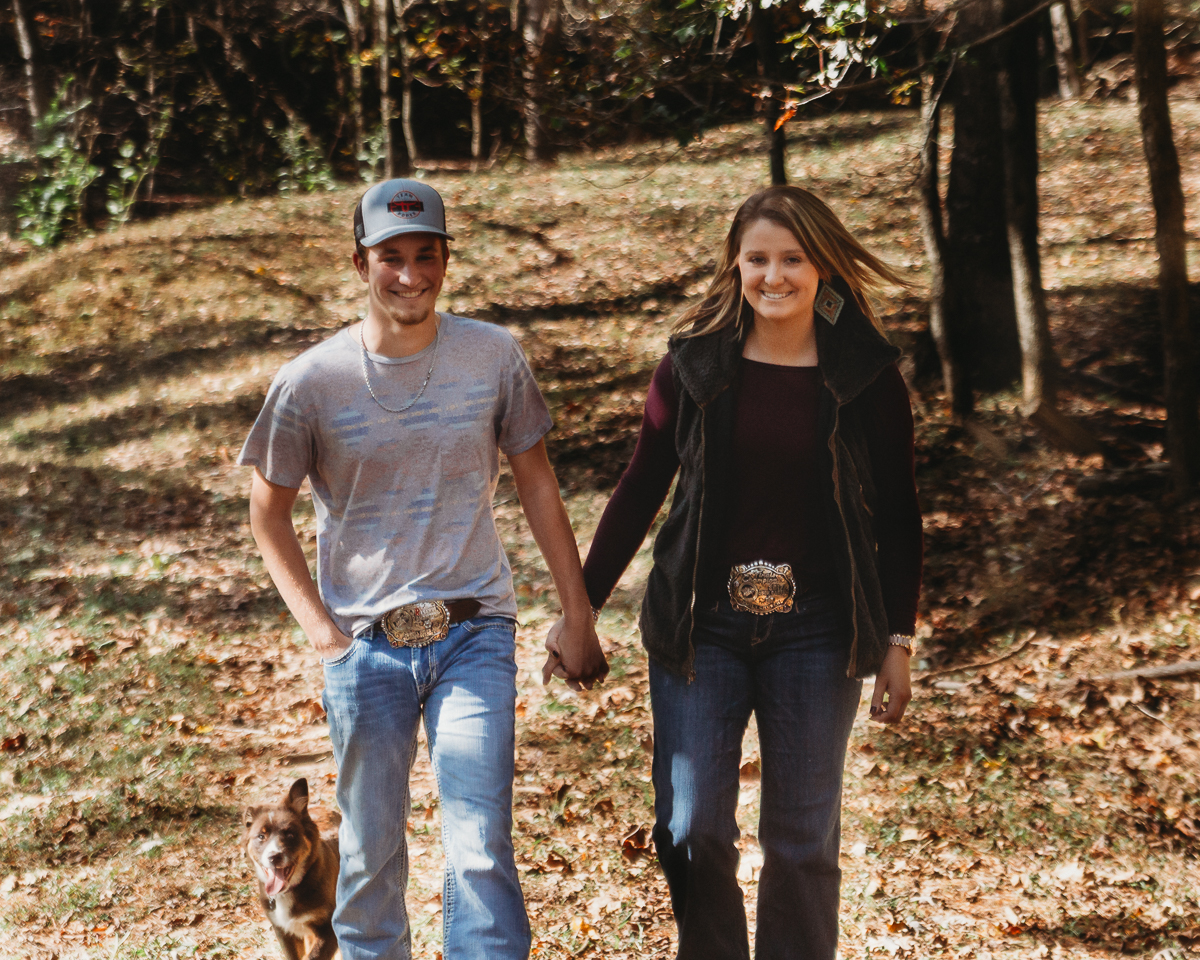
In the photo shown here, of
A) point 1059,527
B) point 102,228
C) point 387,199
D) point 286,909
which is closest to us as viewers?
point 387,199

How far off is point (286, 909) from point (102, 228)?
57.7 ft

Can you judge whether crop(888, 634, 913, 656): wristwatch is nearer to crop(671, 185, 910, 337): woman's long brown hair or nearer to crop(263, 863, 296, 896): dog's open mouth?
crop(671, 185, 910, 337): woman's long brown hair

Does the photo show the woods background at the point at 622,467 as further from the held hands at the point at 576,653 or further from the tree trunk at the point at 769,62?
the held hands at the point at 576,653

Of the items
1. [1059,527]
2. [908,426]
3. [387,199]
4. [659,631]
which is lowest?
[1059,527]

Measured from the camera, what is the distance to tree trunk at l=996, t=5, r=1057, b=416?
8.14 m

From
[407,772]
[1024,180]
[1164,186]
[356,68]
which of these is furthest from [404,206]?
[356,68]

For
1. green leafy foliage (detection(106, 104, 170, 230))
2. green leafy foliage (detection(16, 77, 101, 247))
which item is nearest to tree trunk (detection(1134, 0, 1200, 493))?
green leafy foliage (detection(106, 104, 170, 230))

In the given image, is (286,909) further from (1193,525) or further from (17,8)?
(17,8)

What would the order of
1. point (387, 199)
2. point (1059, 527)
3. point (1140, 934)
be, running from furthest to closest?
point (1059, 527)
point (1140, 934)
point (387, 199)

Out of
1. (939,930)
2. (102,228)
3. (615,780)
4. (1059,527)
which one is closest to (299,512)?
(615,780)

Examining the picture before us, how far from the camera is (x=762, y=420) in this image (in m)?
3.12

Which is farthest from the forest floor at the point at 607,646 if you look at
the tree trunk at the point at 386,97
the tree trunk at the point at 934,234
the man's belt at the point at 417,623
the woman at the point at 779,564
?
the tree trunk at the point at 386,97

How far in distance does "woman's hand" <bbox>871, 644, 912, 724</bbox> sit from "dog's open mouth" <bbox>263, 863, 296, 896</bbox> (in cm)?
198

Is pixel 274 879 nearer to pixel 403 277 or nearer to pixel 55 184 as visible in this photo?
pixel 403 277
